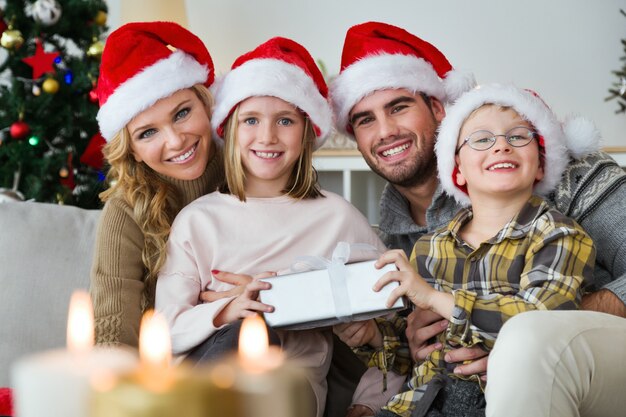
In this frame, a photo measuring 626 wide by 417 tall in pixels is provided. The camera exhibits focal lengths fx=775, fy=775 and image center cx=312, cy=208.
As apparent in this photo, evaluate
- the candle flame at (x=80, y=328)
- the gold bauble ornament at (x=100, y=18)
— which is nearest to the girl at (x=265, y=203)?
the candle flame at (x=80, y=328)

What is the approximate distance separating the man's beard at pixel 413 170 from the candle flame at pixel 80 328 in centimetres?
172

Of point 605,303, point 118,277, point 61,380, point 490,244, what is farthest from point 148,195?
point 61,380

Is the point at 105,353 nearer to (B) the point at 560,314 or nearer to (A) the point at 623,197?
(B) the point at 560,314

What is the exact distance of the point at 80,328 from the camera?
1.51ft

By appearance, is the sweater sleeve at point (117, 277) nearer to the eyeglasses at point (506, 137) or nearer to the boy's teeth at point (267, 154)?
the boy's teeth at point (267, 154)

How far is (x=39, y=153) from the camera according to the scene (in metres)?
3.55

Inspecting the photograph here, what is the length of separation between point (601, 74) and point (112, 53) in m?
3.18

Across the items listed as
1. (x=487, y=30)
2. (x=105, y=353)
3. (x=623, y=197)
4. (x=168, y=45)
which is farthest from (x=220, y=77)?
(x=487, y=30)

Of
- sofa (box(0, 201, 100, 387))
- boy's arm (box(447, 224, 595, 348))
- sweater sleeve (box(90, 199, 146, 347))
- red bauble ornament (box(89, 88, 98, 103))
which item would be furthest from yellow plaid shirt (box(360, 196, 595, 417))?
red bauble ornament (box(89, 88, 98, 103))

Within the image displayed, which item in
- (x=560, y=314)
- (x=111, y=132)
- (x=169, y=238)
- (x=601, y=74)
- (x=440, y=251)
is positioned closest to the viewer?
(x=560, y=314)

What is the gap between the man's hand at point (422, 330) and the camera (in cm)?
175

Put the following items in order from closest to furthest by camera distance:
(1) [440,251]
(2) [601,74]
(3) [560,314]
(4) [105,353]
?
1. (4) [105,353]
2. (3) [560,314]
3. (1) [440,251]
4. (2) [601,74]

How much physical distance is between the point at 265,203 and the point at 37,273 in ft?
2.33

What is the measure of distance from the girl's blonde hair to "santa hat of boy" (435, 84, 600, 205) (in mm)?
689
